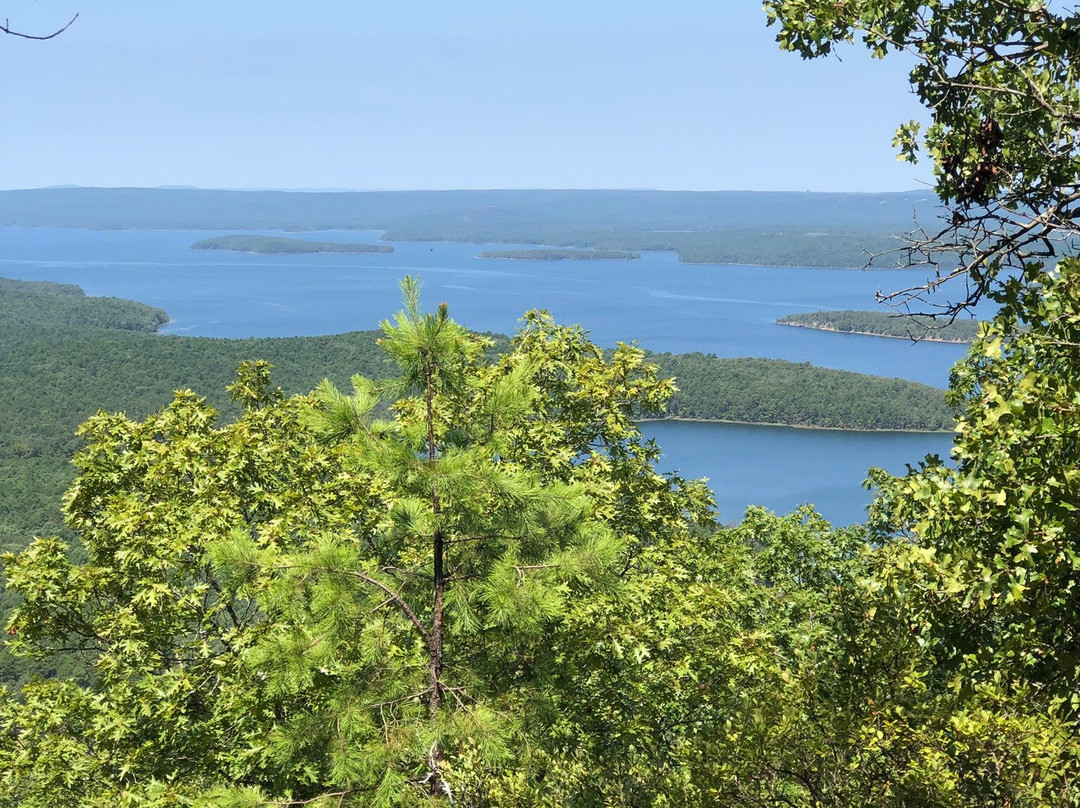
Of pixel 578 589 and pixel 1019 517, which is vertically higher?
pixel 1019 517

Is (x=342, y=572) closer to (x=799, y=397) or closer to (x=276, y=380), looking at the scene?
(x=276, y=380)

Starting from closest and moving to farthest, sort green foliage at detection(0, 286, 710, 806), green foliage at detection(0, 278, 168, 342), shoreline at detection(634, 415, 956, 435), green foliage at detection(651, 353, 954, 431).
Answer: green foliage at detection(0, 286, 710, 806)
shoreline at detection(634, 415, 956, 435)
green foliage at detection(651, 353, 954, 431)
green foliage at detection(0, 278, 168, 342)

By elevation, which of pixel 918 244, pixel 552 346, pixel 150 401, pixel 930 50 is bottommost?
pixel 150 401

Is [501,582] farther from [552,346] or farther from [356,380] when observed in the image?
[552,346]

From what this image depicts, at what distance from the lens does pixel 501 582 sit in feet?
20.7

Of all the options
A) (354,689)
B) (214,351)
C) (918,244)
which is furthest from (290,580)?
(214,351)

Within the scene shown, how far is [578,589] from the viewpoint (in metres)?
8.34

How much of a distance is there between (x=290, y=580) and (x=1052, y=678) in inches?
171

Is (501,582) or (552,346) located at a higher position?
(552,346)

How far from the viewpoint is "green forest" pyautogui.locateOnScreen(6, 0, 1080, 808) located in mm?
4371

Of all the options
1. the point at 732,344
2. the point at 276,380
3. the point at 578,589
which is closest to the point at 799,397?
the point at 732,344

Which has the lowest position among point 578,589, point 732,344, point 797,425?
point 797,425

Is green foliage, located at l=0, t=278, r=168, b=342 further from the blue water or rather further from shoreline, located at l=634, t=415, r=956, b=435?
shoreline, located at l=634, t=415, r=956, b=435

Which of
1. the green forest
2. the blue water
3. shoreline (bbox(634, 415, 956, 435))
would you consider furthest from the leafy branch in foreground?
shoreline (bbox(634, 415, 956, 435))
